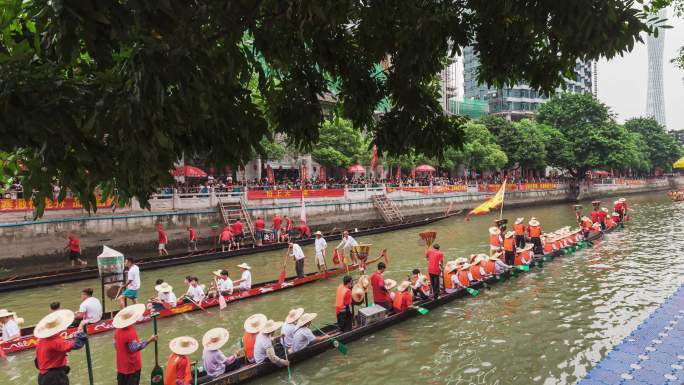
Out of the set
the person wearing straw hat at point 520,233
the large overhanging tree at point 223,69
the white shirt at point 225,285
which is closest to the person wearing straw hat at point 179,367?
the large overhanging tree at point 223,69

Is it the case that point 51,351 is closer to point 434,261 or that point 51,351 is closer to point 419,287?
point 419,287

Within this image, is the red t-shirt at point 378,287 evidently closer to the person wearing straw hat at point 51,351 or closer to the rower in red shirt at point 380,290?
the rower in red shirt at point 380,290

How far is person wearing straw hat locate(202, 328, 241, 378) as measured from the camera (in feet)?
25.0

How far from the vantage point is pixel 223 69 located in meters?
3.77

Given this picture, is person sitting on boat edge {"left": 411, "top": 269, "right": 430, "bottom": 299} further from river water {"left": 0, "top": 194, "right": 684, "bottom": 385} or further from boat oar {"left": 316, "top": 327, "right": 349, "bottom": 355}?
boat oar {"left": 316, "top": 327, "right": 349, "bottom": 355}

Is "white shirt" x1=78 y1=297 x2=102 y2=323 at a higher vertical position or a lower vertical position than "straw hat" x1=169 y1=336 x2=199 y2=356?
lower

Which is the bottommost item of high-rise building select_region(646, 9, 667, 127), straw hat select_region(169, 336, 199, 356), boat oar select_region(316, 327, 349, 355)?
boat oar select_region(316, 327, 349, 355)

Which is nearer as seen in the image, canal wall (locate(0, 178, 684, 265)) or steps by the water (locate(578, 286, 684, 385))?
steps by the water (locate(578, 286, 684, 385))

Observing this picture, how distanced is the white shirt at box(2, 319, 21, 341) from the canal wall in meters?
10.8

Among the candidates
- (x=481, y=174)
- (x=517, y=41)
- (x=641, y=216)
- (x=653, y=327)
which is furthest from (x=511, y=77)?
(x=481, y=174)

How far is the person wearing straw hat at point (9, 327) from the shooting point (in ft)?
31.4

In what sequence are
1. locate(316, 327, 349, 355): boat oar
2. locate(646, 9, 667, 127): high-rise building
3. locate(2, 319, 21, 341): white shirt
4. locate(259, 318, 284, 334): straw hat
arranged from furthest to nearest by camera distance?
locate(646, 9, 667, 127): high-rise building → locate(2, 319, 21, 341): white shirt → locate(316, 327, 349, 355): boat oar → locate(259, 318, 284, 334): straw hat

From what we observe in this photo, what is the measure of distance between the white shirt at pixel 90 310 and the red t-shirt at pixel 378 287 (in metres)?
6.43

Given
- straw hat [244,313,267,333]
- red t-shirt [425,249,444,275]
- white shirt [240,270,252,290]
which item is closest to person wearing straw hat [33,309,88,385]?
straw hat [244,313,267,333]
